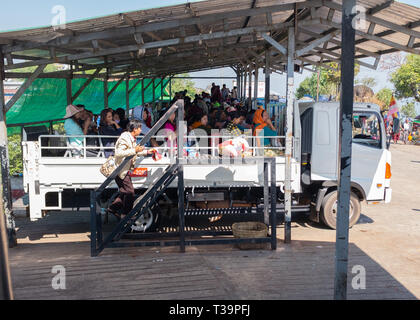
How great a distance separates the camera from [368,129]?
7.24m

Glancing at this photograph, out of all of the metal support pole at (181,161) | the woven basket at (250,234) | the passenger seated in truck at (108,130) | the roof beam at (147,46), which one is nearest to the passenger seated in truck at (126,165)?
the metal support pole at (181,161)

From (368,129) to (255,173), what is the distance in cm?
237

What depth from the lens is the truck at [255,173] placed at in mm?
6250

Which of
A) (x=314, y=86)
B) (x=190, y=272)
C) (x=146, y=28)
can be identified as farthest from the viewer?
(x=314, y=86)

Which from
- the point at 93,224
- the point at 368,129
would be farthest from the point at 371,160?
the point at 93,224

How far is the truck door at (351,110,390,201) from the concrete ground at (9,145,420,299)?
0.83 metres

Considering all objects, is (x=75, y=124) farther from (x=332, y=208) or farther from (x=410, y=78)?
(x=410, y=78)

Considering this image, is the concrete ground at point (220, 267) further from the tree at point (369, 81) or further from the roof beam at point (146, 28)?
the tree at point (369, 81)

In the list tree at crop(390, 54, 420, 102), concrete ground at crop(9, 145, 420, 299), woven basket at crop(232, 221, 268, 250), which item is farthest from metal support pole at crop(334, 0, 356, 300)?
tree at crop(390, 54, 420, 102)

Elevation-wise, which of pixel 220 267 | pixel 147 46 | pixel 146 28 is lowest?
pixel 220 267

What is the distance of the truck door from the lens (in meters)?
7.14

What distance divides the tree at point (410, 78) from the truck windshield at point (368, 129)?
22.1 meters

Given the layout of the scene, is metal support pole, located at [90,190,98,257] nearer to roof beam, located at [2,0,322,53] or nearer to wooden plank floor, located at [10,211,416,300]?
wooden plank floor, located at [10,211,416,300]
